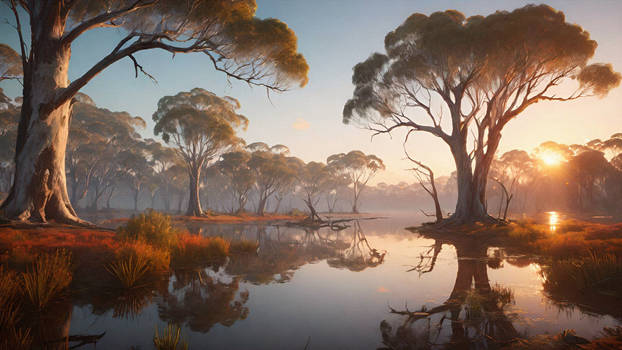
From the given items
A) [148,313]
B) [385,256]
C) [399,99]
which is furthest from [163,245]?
[399,99]

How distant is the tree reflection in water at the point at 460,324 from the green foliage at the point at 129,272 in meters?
5.25

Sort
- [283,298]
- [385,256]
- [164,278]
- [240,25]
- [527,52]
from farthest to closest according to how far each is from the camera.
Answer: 1. [527,52]
2. [240,25]
3. [385,256]
4. [164,278]
5. [283,298]

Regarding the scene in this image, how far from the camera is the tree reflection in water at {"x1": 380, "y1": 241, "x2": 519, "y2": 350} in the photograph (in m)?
3.49

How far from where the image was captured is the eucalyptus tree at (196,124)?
30203 millimetres

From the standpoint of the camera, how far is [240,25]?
41.4 feet

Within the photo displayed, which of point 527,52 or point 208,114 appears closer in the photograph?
point 527,52

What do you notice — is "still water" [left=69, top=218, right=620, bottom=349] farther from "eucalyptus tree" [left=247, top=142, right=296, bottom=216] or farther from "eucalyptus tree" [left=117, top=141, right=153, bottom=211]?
"eucalyptus tree" [left=117, top=141, right=153, bottom=211]

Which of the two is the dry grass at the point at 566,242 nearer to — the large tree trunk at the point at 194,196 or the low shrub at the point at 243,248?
the low shrub at the point at 243,248

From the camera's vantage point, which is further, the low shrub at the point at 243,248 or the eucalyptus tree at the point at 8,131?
the eucalyptus tree at the point at 8,131

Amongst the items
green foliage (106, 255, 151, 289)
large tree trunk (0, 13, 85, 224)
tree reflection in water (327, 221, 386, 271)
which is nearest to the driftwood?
green foliage (106, 255, 151, 289)

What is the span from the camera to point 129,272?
5359 millimetres

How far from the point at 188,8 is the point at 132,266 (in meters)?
11.4

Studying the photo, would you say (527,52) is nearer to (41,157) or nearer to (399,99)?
(399,99)

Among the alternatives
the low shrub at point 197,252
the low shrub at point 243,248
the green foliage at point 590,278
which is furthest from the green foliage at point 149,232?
the green foliage at point 590,278
